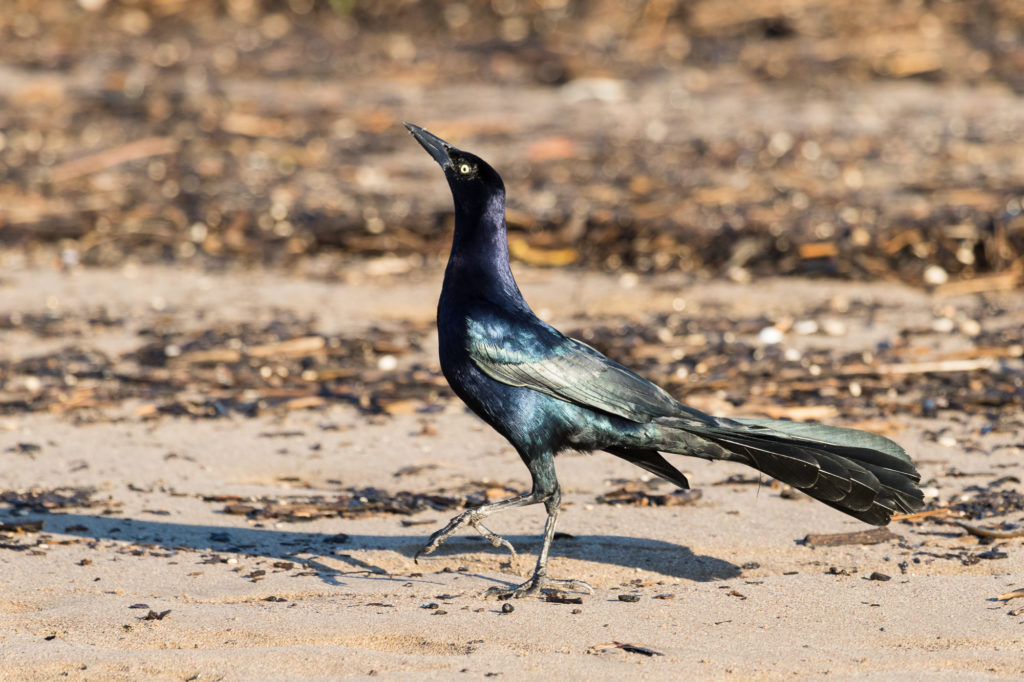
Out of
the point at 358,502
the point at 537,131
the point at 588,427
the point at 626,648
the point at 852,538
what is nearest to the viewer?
the point at 626,648

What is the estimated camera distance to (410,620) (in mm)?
4387

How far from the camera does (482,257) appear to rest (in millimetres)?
4906

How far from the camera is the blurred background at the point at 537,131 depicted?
9.68 metres

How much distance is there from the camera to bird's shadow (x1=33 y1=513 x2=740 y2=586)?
16.3 feet

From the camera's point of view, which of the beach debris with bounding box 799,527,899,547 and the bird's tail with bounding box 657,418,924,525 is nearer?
the bird's tail with bounding box 657,418,924,525

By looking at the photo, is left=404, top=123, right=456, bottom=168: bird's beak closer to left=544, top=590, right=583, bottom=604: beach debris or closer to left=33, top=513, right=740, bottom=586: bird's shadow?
left=33, top=513, right=740, bottom=586: bird's shadow

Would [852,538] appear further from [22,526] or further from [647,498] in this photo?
[22,526]

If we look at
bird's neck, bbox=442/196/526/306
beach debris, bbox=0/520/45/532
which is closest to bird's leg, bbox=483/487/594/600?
bird's neck, bbox=442/196/526/306

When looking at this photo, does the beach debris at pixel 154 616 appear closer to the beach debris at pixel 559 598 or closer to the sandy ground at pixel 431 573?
the sandy ground at pixel 431 573

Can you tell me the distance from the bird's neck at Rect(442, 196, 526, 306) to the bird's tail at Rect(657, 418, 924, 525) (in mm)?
743

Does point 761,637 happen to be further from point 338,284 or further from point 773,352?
point 338,284

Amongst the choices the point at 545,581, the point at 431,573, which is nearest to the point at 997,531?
the point at 545,581

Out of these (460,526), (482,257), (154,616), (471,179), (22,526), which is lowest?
(154,616)

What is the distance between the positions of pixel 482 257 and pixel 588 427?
708mm
